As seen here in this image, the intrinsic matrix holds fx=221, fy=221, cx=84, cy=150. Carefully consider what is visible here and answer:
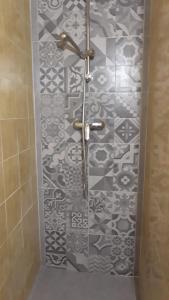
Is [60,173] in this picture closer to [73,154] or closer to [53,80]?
[73,154]

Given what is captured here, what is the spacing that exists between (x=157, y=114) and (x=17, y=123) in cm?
74

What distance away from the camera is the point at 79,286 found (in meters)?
1.52

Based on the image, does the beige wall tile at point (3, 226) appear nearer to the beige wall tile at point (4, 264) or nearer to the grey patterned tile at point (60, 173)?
the beige wall tile at point (4, 264)

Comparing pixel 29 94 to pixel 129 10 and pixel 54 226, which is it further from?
pixel 54 226

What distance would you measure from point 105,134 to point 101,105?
189 millimetres

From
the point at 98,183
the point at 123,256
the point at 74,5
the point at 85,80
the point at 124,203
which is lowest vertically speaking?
the point at 123,256

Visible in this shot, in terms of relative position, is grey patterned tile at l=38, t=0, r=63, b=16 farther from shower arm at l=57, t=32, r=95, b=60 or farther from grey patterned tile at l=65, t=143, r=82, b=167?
grey patterned tile at l=65, t=143, r=82, b=167

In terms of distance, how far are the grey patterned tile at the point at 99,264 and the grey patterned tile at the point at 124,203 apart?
369 mm

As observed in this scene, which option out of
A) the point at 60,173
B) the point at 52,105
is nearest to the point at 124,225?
the point at 60,173

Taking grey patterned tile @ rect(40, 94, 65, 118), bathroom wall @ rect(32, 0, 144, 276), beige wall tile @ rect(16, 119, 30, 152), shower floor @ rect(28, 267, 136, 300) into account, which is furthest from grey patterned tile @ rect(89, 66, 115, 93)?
shower floor @ rect(28, 267, 136, 300)

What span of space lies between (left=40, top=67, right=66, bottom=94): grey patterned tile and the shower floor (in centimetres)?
131

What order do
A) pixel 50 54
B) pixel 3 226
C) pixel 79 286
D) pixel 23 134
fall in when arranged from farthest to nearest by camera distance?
pixel 79 286
pixel 50 54
pixel 23 134
pixel 3 226

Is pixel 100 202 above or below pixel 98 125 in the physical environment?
below

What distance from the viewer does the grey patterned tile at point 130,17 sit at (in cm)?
132
